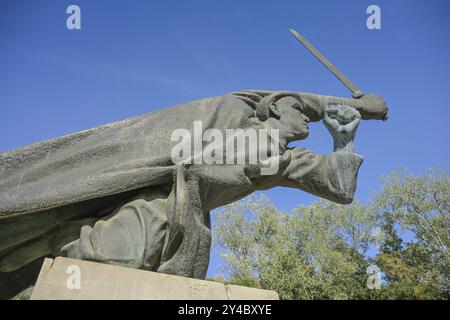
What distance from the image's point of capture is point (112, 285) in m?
2.57

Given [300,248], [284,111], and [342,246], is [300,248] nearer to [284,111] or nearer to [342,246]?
[342,246]

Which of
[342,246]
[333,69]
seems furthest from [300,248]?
[333,69]

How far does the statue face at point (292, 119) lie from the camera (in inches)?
143

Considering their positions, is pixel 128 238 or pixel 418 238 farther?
pixel 418 238

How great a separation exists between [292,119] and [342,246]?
18.9m

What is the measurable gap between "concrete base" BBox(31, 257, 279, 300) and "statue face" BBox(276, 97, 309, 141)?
4.66 ft

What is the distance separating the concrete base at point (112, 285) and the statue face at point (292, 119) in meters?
1.42

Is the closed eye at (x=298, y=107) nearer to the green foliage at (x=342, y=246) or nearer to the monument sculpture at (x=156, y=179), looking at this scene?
the monument sculpture at (x=156, y=179)

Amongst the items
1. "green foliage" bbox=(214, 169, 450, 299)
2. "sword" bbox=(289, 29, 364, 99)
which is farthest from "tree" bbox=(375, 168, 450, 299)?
"sword" bbox=(289, 29, 364, 99)

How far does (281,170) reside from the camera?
350cm

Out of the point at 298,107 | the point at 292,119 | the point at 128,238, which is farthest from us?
the point at 298,107

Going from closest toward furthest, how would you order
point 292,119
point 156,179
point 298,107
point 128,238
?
1. point 128,238
2. point 156,179
3. point 292,119
4. point 298,107
